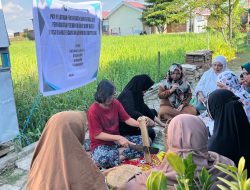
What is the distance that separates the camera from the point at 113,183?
2.29m

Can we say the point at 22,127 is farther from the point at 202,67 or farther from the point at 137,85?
the point at 202,67

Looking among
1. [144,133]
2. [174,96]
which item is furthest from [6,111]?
[174,96]

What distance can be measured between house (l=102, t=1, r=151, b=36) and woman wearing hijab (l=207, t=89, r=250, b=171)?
34.9 meters

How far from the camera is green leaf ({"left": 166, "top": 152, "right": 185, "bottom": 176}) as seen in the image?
114 centimetres

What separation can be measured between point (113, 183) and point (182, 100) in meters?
2.58

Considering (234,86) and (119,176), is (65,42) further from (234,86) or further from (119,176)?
(234,86)

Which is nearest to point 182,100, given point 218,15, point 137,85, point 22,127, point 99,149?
point 137,85

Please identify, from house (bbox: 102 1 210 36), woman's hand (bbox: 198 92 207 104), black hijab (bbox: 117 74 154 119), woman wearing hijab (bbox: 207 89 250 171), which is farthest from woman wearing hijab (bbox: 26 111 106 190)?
house (bbox: 102 1 210 36)

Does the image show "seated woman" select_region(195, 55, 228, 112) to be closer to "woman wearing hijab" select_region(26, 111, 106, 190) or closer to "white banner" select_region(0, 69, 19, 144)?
"white banner" select_region(0, 69, 19, 144)

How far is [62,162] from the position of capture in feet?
5.47

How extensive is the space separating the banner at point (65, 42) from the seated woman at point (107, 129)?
0.49m

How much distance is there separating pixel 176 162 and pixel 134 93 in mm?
2858

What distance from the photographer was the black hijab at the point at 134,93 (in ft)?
12.8

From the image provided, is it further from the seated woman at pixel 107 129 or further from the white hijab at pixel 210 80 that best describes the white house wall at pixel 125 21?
the seated woman at pixel 107 129
